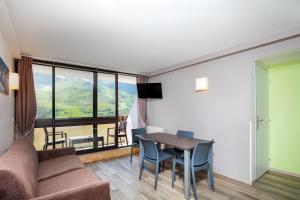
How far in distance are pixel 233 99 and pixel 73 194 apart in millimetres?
2891

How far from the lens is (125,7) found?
5.80 ft

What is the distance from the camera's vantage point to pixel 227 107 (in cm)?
310

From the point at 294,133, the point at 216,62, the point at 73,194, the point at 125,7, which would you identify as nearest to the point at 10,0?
the point at 125,7

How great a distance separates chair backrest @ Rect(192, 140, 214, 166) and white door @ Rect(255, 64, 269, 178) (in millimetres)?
1174

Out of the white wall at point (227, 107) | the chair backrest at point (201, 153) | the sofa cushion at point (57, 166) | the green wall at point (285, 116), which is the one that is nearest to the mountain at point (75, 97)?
the sofa cushion at point (57, 166)

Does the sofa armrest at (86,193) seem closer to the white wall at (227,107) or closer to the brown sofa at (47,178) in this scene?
the brown sofa at (47,178)

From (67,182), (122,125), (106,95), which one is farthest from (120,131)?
(67,182)

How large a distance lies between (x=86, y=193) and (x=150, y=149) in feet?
4.63

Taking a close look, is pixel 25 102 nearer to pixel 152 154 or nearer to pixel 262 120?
pixel 152 154

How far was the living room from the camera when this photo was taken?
1841 millimetres

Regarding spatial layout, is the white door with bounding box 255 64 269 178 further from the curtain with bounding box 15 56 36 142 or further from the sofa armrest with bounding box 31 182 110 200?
the curtain with bounding box 15 56 36 142

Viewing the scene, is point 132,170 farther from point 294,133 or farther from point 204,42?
point 294,133

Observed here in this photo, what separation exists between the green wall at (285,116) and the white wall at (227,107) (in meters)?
0.97

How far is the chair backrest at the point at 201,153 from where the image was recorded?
7.74 feet
